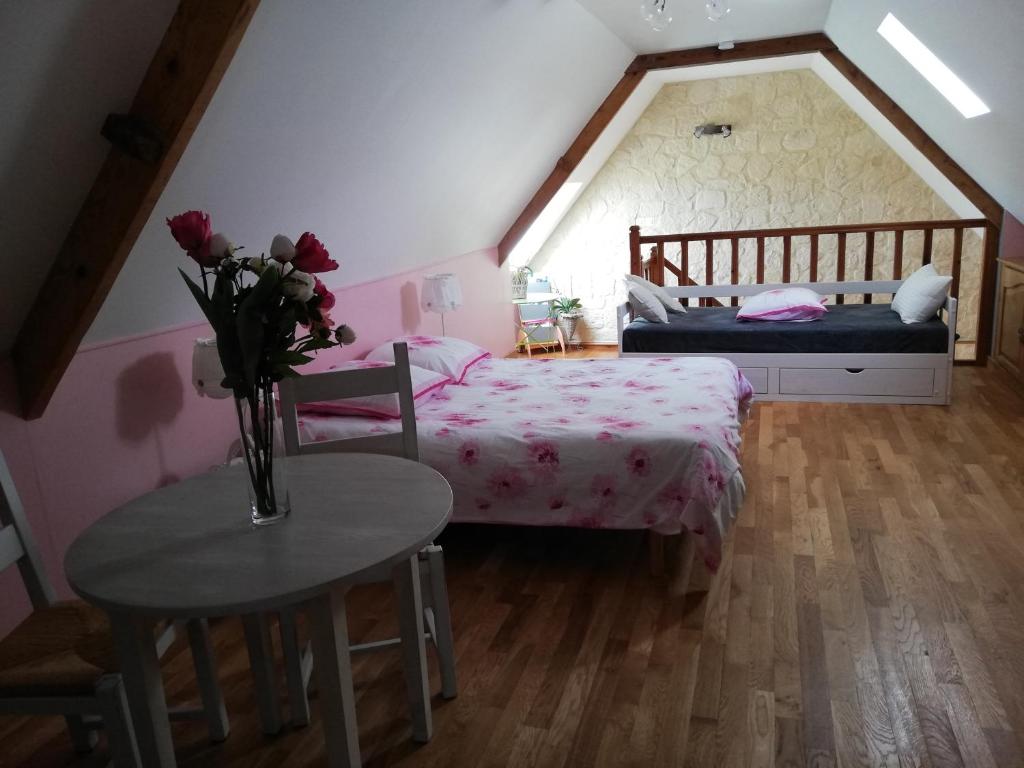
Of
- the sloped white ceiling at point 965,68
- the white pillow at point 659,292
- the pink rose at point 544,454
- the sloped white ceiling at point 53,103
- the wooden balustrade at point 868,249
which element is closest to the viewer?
the sloped white ceiling at point 53,103

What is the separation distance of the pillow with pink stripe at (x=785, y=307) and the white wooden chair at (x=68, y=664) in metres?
3.82

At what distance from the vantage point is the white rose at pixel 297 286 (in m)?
1.43

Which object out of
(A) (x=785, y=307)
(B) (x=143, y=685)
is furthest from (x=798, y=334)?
(B) (x=143, y=685)

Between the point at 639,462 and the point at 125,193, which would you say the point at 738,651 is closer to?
the point at 639,462

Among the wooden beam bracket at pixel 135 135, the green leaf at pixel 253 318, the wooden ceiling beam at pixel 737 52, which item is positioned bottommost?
the green leaf at pixel 253 318

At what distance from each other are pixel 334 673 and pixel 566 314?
17.3ft

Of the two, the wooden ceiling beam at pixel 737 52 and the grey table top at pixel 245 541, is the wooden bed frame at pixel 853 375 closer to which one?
the wooden ceiling beam at pixel 737 52

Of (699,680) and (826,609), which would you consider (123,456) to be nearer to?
(699,680)

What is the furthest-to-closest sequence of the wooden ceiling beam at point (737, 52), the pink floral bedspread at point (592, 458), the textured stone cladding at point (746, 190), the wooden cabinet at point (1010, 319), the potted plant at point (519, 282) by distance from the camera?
the potted plant at point (519, 282)
the textured stone cladding at point (746, 190)
the wooden ceiling beam at point (737, 52)
the wooden cabinet at point (1010, 319)
the pink floral bedspread at point (592, 458)

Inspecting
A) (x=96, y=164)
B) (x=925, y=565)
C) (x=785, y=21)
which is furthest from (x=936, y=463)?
(x=96, y=164)

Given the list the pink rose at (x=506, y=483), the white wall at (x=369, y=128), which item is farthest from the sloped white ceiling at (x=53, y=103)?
the pink rose at (x=506, y=483)

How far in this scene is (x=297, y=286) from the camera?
1.43 m

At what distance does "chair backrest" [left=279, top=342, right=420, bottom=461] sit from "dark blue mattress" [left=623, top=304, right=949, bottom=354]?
2.97 meters

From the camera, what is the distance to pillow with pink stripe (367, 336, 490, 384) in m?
3.56
